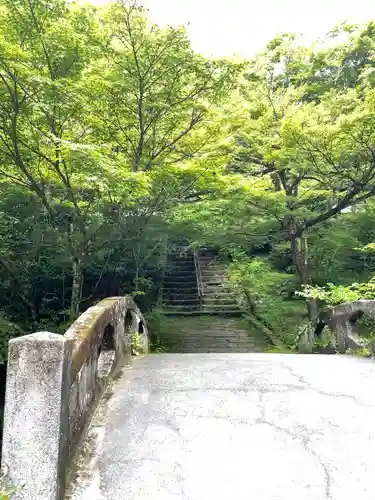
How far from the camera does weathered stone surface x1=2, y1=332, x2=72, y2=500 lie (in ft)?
6.25

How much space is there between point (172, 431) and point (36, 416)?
3.40ft

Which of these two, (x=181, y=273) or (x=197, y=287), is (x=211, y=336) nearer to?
(x=197, y=287)

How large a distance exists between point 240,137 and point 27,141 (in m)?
5.60

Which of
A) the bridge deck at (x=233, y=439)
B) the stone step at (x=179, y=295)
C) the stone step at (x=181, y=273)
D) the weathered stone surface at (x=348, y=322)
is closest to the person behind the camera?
the bridge deck at (x=233, y=439)

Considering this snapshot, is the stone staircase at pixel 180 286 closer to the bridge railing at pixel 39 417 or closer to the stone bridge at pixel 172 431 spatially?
the stone bridge at pixel 172 431

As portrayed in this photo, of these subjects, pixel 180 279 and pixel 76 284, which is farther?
pixel 180 279

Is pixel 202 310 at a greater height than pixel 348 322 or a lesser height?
lesser

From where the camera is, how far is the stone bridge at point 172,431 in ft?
6.53

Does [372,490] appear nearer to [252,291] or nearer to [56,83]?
[56,83]

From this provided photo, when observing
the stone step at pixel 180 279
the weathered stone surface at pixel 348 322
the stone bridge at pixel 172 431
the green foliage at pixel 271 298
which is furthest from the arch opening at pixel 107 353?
the stone step at pixel 180 279

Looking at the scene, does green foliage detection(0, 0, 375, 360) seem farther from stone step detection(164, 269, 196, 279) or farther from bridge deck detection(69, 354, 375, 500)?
stone step detection(164, 269, 196, 279)

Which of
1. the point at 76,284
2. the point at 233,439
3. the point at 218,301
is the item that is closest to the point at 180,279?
the point at 218,301

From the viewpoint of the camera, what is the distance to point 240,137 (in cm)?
986

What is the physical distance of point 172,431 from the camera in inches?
104
